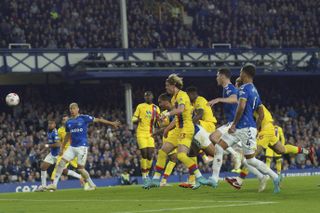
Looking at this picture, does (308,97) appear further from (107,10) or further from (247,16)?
(107,10)

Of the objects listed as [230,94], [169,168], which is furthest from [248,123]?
[169,168]

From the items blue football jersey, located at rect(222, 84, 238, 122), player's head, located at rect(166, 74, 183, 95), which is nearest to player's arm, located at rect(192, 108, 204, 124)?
blue football jersey, located at rect(222, 84, 238, 122)

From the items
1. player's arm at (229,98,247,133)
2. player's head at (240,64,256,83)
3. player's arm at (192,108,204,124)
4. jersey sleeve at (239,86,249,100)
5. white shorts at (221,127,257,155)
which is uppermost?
player's head at (240,64,256,83)

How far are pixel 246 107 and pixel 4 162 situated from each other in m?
17.5

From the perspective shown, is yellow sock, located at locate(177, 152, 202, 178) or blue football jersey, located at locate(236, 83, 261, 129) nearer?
blue football jersey, located at locate(236, 83, 261, 129)

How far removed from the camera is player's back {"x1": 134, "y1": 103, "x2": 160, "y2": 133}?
26.5m

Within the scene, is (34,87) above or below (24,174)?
above

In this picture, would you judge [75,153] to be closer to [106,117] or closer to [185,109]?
[185,109]

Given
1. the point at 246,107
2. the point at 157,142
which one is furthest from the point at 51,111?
the point at 246,107

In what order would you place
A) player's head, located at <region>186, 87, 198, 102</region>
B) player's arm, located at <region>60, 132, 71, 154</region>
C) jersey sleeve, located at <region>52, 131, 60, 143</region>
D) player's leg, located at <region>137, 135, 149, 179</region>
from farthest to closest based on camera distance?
jersey sleeve, located at <region>52, 131, 60, 143</region>
player's leg, located at <region>137, 135, 149, 179</region>
player's arm, located at <region>60, 132, 71, 154</region>
player's head, located at <region>186, 87, 198, 102</region>

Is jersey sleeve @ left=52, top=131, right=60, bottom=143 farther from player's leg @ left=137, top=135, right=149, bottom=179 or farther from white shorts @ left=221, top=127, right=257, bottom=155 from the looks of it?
white shorts @ left=221, top=127, right=257, bottom=155

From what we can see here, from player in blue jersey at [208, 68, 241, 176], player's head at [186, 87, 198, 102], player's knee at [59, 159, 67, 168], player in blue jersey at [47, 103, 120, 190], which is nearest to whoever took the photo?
player in blue jersey at [208, 68, 241, 176]

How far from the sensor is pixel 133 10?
47719mm

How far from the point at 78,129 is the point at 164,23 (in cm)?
2340
